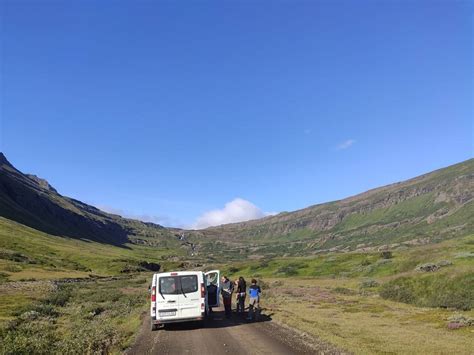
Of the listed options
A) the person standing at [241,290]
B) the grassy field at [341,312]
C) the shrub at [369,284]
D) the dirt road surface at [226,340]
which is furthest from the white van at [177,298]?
the shrub at [369,284]

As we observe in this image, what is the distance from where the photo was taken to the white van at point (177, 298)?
20.6 m

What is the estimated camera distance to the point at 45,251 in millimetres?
134375

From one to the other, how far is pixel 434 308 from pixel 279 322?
46.0 ft

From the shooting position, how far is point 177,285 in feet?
69.5

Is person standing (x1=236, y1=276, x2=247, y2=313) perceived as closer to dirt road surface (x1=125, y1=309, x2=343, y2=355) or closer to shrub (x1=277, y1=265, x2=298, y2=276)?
dirt road surface (x1=125, y1=309, x2=343, y2=355)

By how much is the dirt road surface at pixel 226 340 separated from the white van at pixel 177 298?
26.3 inches

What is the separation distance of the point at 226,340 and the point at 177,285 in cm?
466

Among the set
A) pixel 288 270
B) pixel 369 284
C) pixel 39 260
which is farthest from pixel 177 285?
pixel 39 260

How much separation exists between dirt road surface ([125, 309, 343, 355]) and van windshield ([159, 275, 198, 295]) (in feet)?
6.04

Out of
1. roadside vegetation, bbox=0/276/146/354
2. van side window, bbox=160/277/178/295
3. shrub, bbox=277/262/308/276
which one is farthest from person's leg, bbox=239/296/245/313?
shrub, bbox=277/262/308/276

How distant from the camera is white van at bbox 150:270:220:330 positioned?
20562 mm

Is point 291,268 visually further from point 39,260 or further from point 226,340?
point 226,340

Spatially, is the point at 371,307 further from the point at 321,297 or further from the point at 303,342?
the point at 303,342

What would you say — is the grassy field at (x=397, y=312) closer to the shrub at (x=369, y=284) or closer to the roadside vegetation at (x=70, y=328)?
the shrub at (x=369, y=284)
